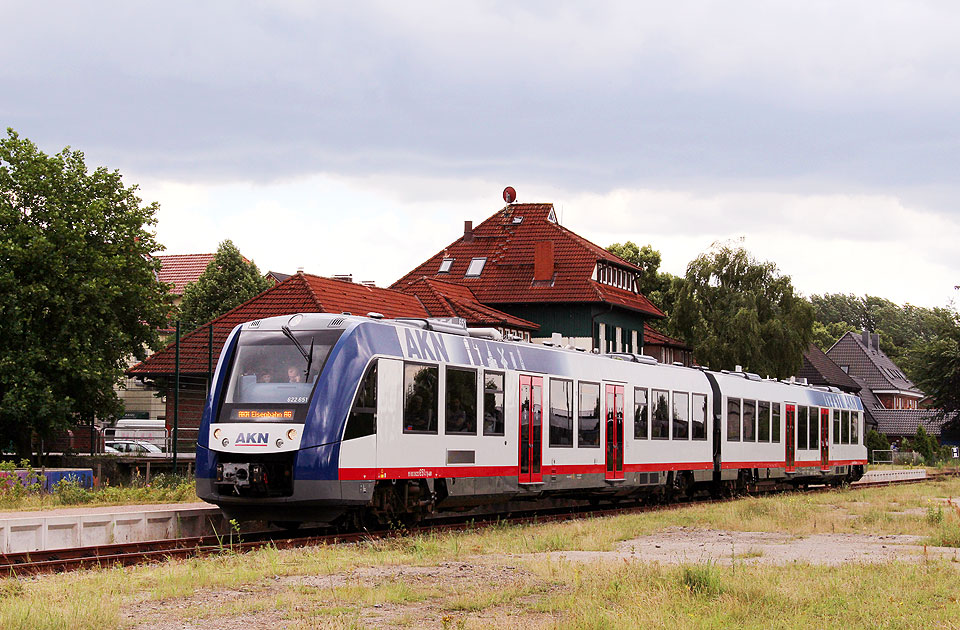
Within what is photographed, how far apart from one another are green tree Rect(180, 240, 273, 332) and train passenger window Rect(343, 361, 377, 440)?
43.4m

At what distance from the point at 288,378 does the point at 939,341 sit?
49179 millimetres

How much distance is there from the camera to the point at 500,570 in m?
13.7

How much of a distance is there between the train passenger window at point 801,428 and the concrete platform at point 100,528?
1961 cm

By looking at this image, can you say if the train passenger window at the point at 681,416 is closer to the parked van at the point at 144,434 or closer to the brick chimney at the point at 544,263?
the parked van at the point at 144,434

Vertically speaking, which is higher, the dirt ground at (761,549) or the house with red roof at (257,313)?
the house with red roof at (257,313)

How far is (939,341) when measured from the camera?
60.2 meters

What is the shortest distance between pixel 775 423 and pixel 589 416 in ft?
36.7

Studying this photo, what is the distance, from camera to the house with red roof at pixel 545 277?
62031 mm

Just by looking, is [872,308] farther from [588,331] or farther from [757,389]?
[757,389]

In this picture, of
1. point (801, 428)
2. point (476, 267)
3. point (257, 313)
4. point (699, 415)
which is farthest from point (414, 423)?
point (476, 267)

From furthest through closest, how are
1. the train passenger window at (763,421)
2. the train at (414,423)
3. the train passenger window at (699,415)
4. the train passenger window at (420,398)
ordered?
the train passenger window at (763,421), the train passenger window at (699,415), the train passenger window at (420,398), the train at (414,423)

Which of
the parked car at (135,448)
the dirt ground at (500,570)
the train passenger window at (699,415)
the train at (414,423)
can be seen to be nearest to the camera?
the dirt ground at (500,570)

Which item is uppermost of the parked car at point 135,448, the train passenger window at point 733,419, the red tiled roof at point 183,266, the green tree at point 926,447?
the red tiled roof at point 183,266

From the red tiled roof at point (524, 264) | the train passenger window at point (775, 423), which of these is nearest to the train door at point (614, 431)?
the train passenger window at point (775, 423)
